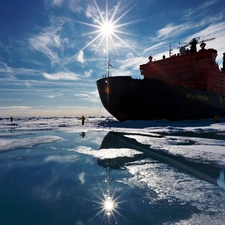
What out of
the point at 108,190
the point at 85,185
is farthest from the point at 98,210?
the point at 85,185

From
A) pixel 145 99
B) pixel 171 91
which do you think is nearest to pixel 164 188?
pixel 145 99

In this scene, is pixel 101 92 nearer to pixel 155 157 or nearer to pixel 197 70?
pixel 197 70

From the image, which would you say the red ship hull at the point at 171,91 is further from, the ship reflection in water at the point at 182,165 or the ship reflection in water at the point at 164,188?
the ship reflection in water at the point at 164,188

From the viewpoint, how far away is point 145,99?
64.0 feet

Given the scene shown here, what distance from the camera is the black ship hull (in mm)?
19266

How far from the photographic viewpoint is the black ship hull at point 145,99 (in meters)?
19.3

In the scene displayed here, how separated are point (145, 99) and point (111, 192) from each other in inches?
662

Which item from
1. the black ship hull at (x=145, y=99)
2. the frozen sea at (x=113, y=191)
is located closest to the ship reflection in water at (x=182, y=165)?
the frozen sea at (x=113, y=191)

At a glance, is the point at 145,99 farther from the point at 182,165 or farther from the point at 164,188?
the point at 164,188

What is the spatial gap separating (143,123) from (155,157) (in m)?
13.5

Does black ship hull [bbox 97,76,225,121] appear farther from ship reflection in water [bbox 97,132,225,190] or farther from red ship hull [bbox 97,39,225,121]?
ship reflection in water [bbox 97,132,225,190]

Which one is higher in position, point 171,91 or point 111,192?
point 171,91

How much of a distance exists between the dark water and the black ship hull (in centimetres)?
1436

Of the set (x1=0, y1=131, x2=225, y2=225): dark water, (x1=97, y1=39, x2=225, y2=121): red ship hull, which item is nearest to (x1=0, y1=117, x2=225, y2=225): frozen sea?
(x1=0, y1=131, x2=225, y2=225): dark water
